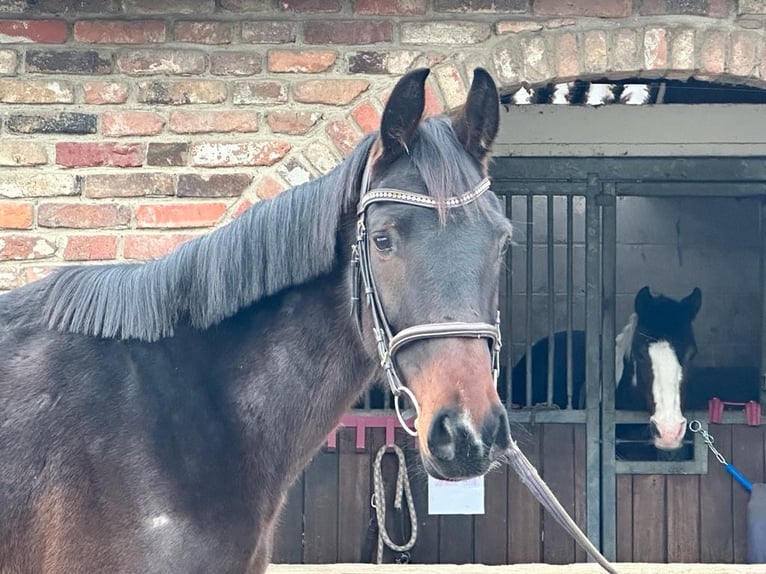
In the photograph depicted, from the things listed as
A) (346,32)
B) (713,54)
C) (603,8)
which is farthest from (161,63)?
(713,54)

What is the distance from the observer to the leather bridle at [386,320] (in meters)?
1.98

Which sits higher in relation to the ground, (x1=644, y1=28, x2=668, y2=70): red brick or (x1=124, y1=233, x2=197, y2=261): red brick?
(x1=644, y1=28, x2=668, y2=70): red brick

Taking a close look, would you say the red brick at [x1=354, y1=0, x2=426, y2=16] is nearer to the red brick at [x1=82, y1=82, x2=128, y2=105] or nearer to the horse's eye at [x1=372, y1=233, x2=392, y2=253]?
the red brick at [x1=82, y1=82, x2=128, y2=105]

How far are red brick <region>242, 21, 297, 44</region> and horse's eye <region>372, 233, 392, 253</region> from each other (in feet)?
5.99

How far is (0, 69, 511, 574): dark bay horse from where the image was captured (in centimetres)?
202

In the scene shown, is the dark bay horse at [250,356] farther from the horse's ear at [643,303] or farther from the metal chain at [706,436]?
the horse's ear at [643,303]

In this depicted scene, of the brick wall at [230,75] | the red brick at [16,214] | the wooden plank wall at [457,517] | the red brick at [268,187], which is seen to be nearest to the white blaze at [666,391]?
the wooden plank wall at [457,517]

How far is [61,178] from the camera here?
3.66 metres

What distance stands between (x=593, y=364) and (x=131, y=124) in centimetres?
260

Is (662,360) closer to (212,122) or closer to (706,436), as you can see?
(706,436)

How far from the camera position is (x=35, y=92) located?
145 inches

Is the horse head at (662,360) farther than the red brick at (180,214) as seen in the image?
Yes

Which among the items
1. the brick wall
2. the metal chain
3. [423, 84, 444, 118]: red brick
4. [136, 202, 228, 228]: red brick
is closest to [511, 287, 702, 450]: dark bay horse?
the metal chain

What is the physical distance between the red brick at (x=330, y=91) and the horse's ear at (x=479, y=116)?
1.49 m
